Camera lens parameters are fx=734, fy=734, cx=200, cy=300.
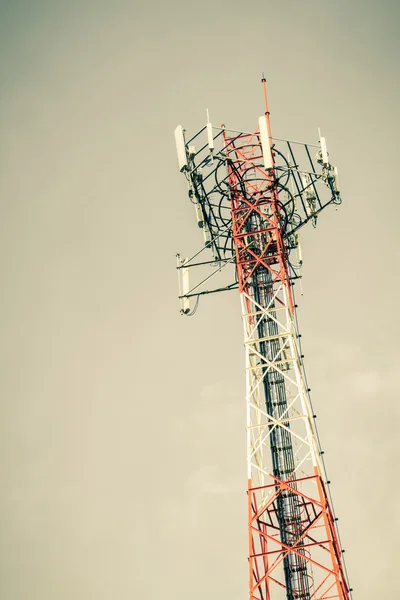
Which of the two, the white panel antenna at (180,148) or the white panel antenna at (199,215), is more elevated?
the white panel antenna at (180,148)

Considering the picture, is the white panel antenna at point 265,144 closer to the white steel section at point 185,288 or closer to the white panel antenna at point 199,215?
the white panel antenna at point 199,215

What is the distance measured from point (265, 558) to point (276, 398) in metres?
7.54

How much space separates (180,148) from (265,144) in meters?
4.13

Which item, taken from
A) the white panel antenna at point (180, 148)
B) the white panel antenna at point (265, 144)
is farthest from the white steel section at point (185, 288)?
the white panel antenna at point (265, 144)

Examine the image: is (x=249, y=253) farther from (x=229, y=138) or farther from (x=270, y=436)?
(x=270, y=436)

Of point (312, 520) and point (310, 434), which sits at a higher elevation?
point (310, 434)

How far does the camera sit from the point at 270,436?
34.1 meters

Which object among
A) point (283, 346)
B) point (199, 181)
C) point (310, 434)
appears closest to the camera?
point (310, 434)

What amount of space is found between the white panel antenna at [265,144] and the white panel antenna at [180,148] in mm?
3752

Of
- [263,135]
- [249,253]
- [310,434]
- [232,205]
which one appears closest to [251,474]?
[310,434]

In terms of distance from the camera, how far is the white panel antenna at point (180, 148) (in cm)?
3488

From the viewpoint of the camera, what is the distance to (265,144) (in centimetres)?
3394

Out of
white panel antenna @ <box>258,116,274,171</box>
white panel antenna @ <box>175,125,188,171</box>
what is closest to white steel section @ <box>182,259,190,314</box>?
white panel antenna @ <box>175,125,188,171</box>

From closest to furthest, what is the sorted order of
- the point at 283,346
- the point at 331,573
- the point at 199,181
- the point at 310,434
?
the point at 331,573, the point at 310,434, the point at 283,346, the point at 199,181
